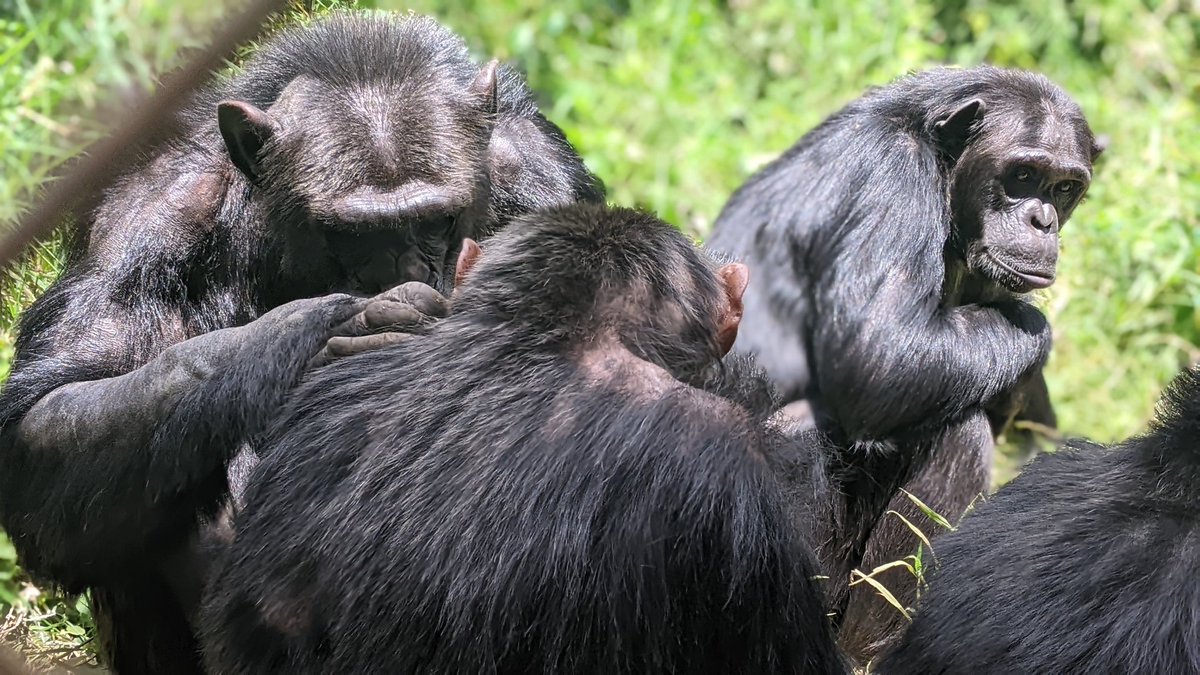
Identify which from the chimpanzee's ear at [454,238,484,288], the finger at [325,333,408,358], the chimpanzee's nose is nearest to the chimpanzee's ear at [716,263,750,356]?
the chimpanzee's ear at [454,238,484,288]

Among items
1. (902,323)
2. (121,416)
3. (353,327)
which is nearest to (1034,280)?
(902,323)

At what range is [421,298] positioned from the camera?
12.9 ft

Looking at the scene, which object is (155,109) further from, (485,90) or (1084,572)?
(1084,572)

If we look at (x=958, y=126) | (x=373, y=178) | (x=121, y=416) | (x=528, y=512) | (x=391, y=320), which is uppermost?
(x=373, y=178)

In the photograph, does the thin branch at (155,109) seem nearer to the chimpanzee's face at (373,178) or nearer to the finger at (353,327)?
the finger at (353,327)

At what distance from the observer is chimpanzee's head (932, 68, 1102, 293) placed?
639cm

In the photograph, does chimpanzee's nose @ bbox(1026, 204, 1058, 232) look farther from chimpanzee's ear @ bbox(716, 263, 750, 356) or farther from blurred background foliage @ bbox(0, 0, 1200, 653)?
chimpanzee's ear @ bbox(716, 263, 750, 356)

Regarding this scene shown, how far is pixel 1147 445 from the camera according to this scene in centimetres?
400

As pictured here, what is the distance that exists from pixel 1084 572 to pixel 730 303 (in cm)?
127

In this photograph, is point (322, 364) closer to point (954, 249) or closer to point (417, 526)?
point (417, 526)

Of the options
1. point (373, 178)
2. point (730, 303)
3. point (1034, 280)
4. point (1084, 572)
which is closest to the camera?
point (1084, 572)

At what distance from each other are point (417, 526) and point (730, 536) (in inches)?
32.0

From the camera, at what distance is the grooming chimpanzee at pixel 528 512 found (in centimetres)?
348

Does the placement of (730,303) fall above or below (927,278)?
above
